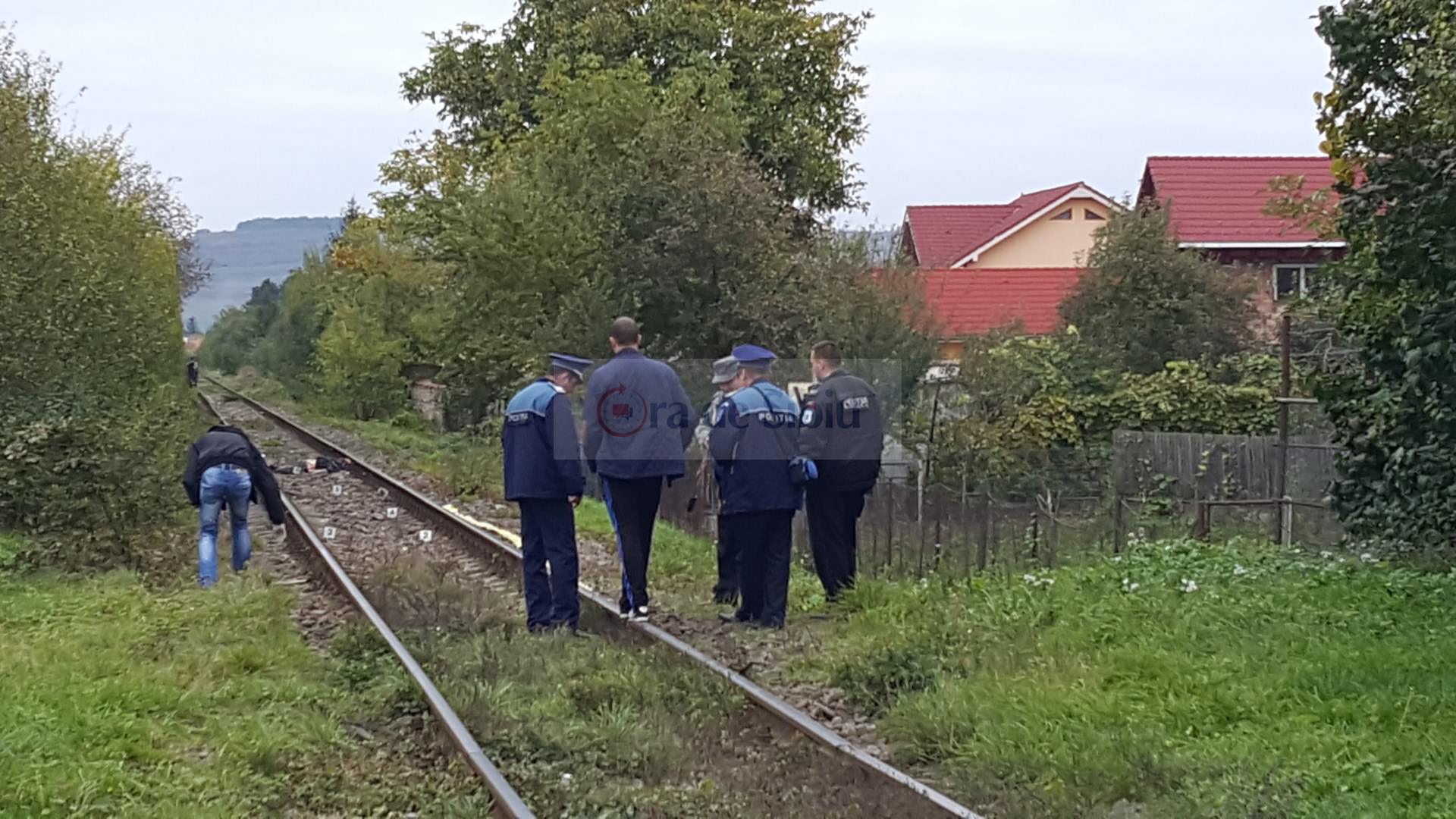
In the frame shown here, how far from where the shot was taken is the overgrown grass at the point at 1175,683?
20.5 feet

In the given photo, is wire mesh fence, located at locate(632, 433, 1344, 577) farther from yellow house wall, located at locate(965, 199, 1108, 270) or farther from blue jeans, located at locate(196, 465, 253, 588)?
yellow house wall, located at locate(965, 199, 1108, 270)

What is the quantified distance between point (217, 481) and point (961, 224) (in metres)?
51.4

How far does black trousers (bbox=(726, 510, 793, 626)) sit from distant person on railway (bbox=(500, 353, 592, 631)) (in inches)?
45.9

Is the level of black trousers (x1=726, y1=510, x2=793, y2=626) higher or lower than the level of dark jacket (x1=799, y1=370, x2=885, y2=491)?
lower

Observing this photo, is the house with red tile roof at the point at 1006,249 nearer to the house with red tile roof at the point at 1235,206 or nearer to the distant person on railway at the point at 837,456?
the house with red tile roof at the point at 1235,206

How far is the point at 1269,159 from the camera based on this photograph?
44281 mm

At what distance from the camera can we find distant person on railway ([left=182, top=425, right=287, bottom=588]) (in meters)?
12.3

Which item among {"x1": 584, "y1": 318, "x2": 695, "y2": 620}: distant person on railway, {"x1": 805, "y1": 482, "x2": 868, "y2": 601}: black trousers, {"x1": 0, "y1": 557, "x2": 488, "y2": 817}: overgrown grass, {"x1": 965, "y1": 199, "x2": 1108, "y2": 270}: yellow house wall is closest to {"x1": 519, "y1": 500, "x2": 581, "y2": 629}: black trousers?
{"x1": 584, "y1": 318, "x2": 695, "y2": 620}: distant person on railway

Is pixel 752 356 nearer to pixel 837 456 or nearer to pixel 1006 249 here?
pixel 837 456

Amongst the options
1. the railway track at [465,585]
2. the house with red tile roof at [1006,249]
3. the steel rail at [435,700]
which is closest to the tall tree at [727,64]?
the house with red tile roof at [1006,249]

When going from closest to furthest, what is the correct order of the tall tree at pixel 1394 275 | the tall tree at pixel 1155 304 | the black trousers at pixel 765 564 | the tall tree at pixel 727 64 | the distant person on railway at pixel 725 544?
the tall tree at pixel 1394 275 → the black trousers at pixel 765 564 → the distant person on railway at pixel 725 544 → the tall tree at pixel 1155 304 → the tall tree at pixel 727 64

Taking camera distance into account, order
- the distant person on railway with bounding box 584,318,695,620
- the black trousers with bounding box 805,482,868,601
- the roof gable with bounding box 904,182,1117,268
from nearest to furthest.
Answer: the distant person on railway with bounding box 584,318,695,620, the black trousers with bounding box 805,482,868,601, the roof gable with bounding box 904,182,1117,268

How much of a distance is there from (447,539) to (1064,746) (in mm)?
10264

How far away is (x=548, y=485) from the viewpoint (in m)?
10.2
